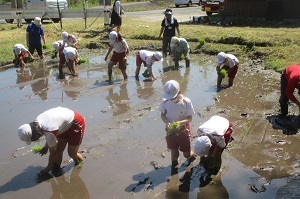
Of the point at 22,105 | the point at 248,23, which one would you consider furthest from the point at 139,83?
the point at 248,23

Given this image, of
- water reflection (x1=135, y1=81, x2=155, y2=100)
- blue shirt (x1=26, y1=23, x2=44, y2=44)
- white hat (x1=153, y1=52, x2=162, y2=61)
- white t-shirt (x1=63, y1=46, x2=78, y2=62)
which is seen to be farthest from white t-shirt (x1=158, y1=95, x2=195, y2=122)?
blue shirt (x1=26, y1=23, x2=44, y2=44)

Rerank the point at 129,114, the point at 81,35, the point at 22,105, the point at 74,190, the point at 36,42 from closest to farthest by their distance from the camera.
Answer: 1. the point at 74,190
2. the point at 129,114
3. the point at 22,105
4. the point at 36,42
5. the point at 81,35

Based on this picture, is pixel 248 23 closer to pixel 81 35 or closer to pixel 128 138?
pixel 81 35

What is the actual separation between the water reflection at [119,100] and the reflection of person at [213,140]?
3.25 metres

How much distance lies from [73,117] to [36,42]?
9.00m

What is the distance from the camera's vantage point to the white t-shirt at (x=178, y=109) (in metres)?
5.66

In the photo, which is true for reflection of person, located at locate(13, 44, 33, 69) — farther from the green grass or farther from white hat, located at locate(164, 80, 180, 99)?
white hat, located at locate(164, 80, 180, 99)

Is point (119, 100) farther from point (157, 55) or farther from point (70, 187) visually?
point (70, 187)

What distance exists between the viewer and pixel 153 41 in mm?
16109

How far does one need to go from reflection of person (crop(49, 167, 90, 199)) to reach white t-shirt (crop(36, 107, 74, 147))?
2.19 feet

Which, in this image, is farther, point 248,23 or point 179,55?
point 248,23

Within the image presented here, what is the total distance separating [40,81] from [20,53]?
224 cm

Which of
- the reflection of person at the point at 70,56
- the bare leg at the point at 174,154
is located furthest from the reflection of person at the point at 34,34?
the bare leg at the point at 174,154

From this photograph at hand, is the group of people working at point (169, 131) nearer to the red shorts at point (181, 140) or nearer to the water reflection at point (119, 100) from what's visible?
the red shorts at point (181, 140)
